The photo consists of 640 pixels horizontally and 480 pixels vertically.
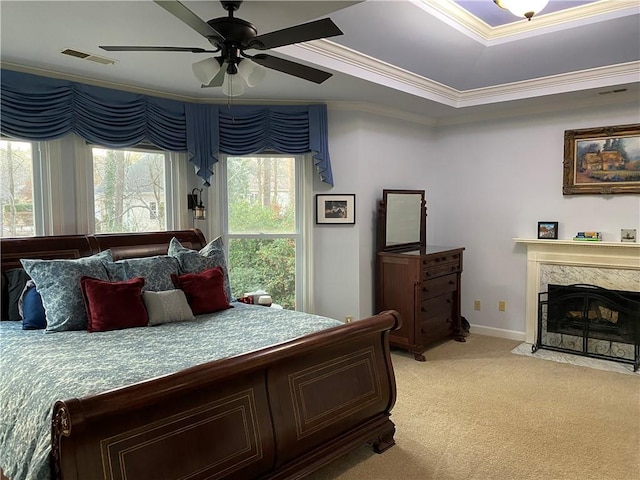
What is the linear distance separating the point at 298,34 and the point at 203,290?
1.94 metres

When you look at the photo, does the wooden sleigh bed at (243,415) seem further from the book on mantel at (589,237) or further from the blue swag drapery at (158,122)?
the book on mantel at (589,237)

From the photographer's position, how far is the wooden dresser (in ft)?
14.6

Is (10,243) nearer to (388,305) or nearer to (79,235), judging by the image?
(79,235)

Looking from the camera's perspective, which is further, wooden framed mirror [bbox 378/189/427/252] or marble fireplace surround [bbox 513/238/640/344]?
wooden framed mirror [bbox 378/189/427/252]

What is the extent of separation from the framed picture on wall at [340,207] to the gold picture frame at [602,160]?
84.5 inches

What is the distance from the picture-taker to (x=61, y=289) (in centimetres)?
287

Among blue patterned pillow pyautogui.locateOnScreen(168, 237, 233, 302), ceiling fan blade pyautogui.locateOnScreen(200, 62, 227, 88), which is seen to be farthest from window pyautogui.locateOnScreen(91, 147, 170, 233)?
ceiling fan blade pyautogui.locateOnScreen(200, 62, 227, 88)

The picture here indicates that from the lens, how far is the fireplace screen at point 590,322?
14.0 ft

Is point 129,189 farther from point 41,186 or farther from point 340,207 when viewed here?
point 340,207

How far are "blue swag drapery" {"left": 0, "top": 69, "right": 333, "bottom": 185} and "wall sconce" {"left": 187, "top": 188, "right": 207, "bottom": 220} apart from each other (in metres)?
0.21

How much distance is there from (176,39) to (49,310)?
5.99ft

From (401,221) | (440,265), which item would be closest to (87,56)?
(401,221)

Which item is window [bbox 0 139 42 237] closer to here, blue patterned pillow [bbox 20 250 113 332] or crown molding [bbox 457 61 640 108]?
blue patterned pillow [bbox 20 250 113 332]

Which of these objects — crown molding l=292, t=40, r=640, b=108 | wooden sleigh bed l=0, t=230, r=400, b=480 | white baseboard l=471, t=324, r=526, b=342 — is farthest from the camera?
A: white baseboard l=471, t=324, r=526, b=342
